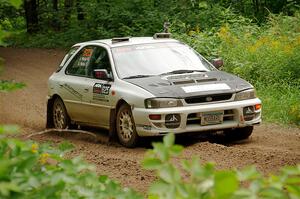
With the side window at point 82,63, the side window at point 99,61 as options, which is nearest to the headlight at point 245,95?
the side window at point 99,61

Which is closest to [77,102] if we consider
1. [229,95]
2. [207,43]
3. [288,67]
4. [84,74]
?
[84,74]

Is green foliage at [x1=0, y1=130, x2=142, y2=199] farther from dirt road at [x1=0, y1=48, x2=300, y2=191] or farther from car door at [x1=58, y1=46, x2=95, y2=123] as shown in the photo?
car door at [x1=58, y1=46, x2=95, y2=123]

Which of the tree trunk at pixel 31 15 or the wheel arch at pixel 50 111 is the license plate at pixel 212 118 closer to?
the wheel arch at pixel 50 111

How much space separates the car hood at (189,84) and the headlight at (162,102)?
0.07m

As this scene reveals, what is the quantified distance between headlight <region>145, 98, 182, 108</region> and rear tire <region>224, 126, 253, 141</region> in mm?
1415

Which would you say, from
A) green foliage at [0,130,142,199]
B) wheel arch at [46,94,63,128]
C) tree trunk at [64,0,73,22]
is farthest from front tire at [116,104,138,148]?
tree trunk at [64,0,73,22]

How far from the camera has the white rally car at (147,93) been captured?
1041cm

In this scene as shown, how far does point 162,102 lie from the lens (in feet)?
34.0

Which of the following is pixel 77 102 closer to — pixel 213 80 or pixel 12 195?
pixel 213 80

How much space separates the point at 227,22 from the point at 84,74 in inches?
463

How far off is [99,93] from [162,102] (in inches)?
59.3

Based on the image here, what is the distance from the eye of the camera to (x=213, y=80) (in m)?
11.0

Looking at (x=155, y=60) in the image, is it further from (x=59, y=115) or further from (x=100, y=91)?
(x=59, y=115)

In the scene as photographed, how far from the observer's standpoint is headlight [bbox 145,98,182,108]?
10.4 meters
